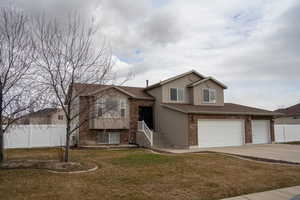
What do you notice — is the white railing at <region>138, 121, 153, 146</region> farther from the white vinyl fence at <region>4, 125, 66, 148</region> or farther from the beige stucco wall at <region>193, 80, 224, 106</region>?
the white vinyl fence at <region>4, 125, 66, 148</region>

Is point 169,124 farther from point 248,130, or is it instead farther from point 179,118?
point 248,130

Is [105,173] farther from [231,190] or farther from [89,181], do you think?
[231,190]

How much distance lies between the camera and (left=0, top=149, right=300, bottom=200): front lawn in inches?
230

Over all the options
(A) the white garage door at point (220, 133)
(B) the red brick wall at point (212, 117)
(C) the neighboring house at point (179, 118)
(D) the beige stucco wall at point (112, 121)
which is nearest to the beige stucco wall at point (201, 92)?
(C) the neighboring house at point (179, 118)

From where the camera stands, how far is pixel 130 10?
39.2 feet

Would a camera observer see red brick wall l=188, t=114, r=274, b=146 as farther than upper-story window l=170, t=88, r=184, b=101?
No

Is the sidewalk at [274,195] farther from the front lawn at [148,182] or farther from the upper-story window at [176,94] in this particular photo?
the upper-story window at [176,94]

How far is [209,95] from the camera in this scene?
21344mm

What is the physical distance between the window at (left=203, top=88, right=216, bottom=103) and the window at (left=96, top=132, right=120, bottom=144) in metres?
A: 8.31

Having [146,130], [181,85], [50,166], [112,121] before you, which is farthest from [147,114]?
[50,166]

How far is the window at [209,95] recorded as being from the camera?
21.2 m

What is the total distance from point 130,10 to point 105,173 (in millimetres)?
8011

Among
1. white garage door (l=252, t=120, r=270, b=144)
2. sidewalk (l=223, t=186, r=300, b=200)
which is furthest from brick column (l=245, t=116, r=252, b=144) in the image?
sidewalk (l=223, t=186, r=300, b=200)

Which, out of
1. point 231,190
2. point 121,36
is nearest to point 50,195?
point 231,190
